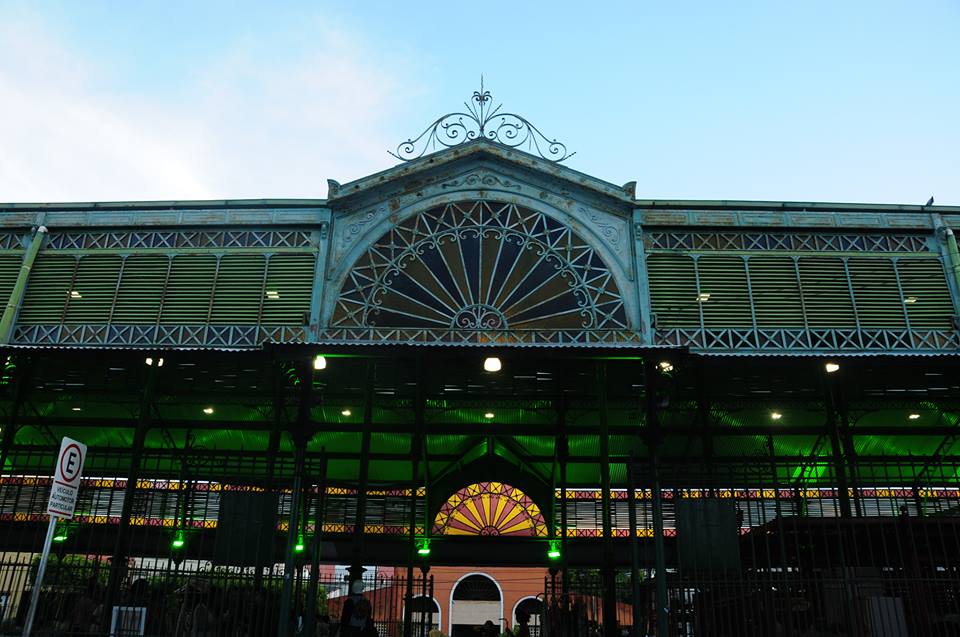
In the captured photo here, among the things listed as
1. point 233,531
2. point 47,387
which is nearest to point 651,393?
point 233,531

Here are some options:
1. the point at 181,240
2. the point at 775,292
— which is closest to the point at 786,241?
the point at 775,292

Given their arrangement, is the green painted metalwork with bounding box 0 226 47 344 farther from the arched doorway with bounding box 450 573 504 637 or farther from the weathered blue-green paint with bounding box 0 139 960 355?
the arched doorway with bounding box 450 573 504 637

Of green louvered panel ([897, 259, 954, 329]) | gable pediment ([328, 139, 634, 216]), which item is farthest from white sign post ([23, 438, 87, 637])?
green louvered panel ([897, 259, 954, 329])

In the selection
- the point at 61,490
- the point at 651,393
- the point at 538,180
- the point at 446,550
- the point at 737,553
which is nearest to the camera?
the point at 61,490

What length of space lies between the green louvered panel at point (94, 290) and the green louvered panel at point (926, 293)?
2069cm

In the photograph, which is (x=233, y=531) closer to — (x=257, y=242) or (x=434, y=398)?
(x=434, y=398)

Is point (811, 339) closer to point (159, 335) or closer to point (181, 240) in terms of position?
point (159, 335)

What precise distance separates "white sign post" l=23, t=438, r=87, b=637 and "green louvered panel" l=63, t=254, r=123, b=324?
1178 centimetres

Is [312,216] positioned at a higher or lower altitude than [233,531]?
higher

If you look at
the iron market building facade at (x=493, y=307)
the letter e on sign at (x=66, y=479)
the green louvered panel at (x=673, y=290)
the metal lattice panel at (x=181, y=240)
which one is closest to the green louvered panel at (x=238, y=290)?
the iron market building facade at (x=493, y=307)

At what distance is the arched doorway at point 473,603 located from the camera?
3653cm

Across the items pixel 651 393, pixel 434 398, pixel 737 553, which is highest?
pixel 434 398

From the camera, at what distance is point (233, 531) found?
38.5 feet

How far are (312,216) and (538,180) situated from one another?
630cm
